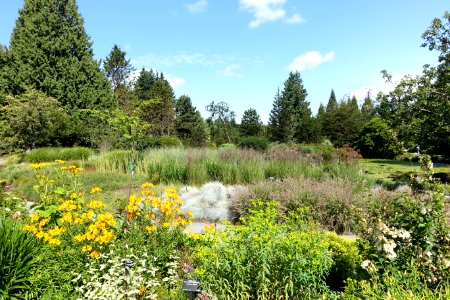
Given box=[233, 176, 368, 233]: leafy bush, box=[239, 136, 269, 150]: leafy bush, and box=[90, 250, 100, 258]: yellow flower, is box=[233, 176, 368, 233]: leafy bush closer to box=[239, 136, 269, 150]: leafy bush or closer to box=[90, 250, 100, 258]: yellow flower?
box=[90, 250, 100, 258]: yellow flower

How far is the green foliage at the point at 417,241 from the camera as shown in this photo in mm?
2607

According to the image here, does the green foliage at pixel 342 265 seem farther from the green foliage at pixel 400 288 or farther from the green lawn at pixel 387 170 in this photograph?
the green lawn at pixel 387 170

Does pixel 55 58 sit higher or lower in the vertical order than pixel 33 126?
higher

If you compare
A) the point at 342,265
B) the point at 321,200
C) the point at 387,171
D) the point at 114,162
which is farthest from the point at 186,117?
the point at 342,265

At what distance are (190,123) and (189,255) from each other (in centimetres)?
3140

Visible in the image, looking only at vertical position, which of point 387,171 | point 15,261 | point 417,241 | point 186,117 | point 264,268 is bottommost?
point 387,171

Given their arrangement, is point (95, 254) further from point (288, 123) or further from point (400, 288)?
point (288, 123)

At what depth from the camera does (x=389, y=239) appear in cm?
→ 267

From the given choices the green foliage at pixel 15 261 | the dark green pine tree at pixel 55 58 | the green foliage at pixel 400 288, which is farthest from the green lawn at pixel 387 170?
the dark green pine tree at pixel 55 58

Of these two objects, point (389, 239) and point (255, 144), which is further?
point (255, 144)

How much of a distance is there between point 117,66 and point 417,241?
34.9m

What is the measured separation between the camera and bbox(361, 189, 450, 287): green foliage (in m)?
2.61

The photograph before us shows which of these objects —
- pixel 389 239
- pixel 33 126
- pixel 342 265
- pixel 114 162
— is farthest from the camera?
pixel 33 126

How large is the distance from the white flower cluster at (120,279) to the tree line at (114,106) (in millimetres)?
8170
